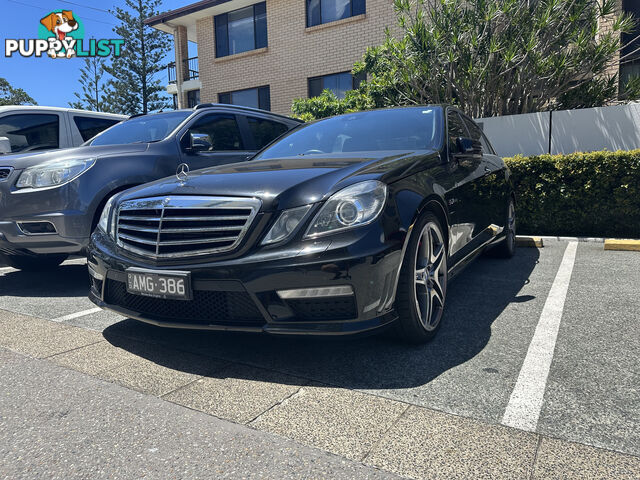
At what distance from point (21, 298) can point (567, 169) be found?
22.0 feet

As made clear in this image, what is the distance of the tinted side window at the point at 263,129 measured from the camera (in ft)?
20.7

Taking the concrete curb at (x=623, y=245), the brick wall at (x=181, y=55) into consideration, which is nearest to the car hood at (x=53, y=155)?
the concrete curb at (x=623, y=245)

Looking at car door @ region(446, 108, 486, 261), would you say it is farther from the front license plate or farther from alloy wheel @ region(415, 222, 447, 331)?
the front license plate

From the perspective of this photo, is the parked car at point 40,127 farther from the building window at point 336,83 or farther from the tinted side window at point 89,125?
the building window at point 336,83

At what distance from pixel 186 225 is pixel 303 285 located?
775mm

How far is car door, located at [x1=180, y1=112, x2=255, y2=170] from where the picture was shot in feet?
17.3

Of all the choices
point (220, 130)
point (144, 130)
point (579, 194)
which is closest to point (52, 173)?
point (144, 130)

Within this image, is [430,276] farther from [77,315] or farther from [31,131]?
[31,131]

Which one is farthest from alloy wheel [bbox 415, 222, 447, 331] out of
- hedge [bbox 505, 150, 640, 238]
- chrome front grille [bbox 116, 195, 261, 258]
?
hedge [bbox 505, 150, 640, 238]

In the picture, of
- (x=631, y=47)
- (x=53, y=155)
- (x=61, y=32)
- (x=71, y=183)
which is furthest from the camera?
(x=61, y=32)

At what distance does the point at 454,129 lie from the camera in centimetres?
427

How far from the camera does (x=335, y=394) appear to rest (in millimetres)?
2457

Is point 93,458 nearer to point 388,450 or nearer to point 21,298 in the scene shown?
point 388,450

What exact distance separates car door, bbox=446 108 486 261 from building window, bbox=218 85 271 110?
13.1 m
